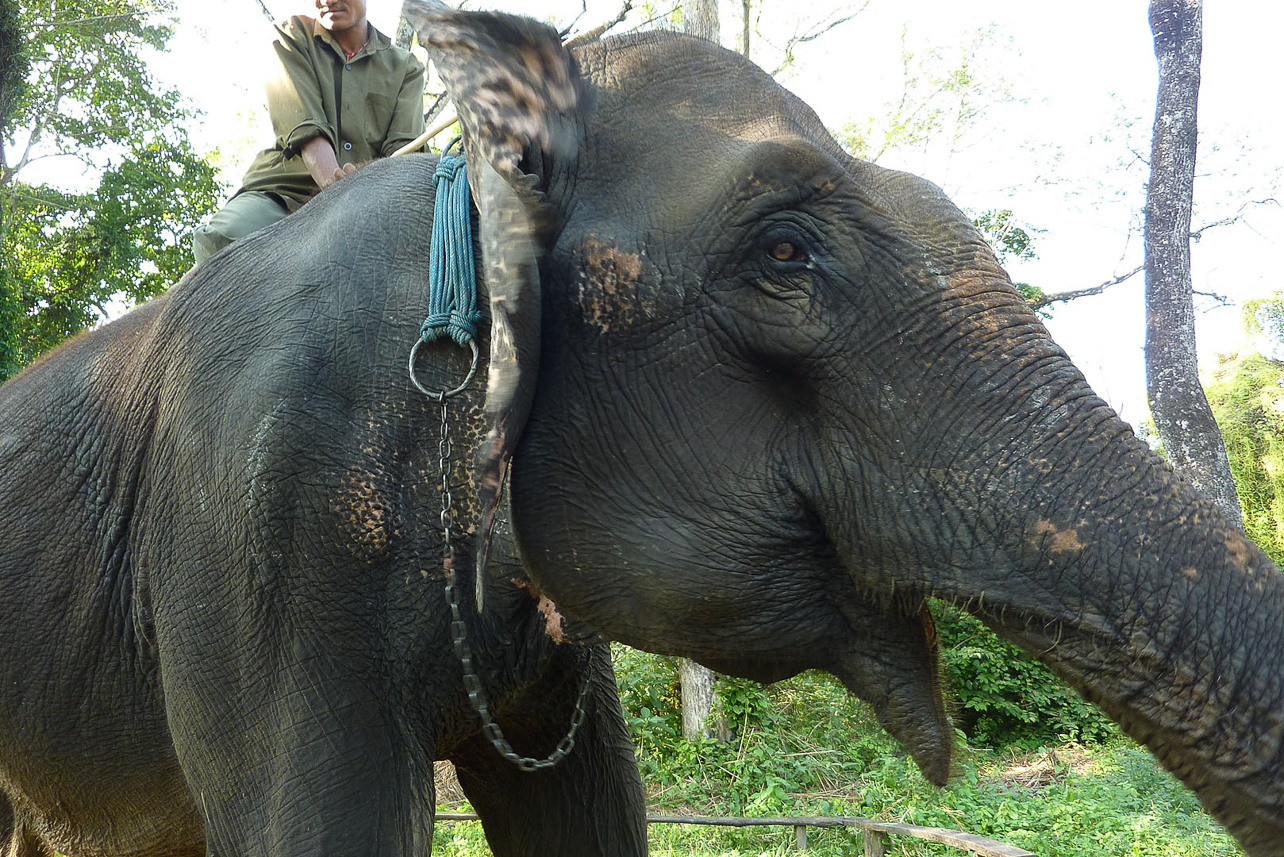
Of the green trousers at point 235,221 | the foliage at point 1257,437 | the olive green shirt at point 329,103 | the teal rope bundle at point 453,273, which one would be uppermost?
the foliage at point 1257,437

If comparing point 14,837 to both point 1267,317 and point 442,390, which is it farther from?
point 1267,317

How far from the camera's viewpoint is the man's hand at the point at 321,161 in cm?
303

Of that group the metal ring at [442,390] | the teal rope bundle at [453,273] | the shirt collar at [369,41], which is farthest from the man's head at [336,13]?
the metal ring at [442,390]

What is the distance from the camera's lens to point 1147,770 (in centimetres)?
991

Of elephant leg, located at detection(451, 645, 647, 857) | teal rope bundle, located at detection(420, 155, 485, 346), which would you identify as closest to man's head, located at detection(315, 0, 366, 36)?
teal rope bundle, located at detection(420, 155, 485, 346)

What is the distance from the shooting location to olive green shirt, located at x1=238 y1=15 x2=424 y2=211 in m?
3.12

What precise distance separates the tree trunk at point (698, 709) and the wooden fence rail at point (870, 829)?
3.08 meters

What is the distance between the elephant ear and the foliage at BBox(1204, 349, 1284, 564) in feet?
66.4

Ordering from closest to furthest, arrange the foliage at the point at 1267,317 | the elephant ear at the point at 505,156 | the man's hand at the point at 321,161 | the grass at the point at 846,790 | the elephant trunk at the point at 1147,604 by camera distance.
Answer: the elephant trunk at the point at 1147,604
the elephant ear at the point at 505,156
the man's hand at the point at 321,161
the grass at the point at 846,790
the foliage at the point at 1267,317

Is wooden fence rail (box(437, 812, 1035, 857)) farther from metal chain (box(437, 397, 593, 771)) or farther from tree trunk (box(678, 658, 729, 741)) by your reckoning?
metal chain (box(437, 397, 593, 771))

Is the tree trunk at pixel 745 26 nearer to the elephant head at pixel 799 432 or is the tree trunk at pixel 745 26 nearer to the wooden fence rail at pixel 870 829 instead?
the wooden fence rail at pixel 870 829

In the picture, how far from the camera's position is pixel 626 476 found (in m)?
1.84

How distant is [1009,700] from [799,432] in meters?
14.3

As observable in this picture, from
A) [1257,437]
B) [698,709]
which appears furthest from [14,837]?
[1257,437]
